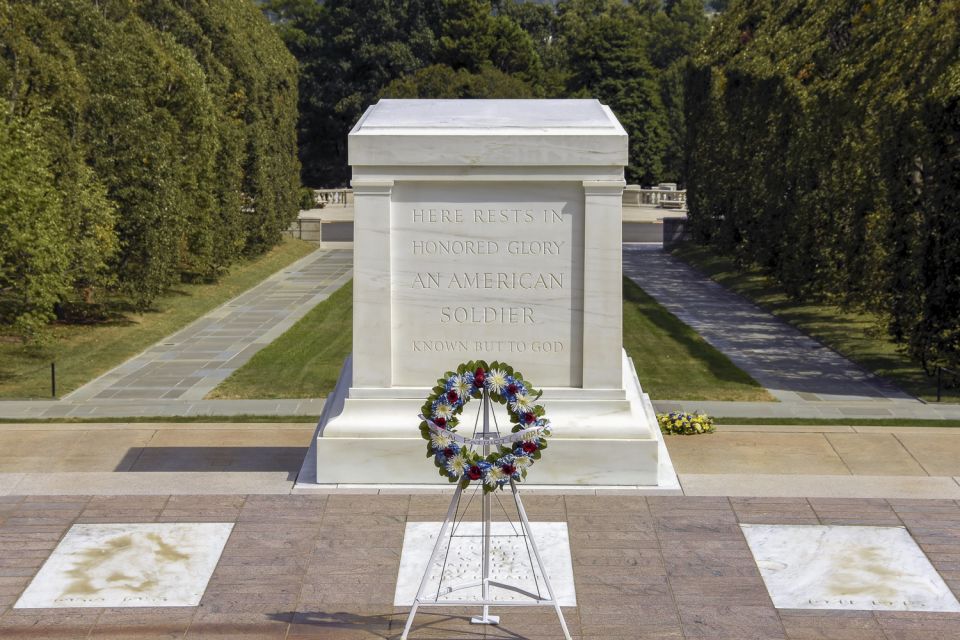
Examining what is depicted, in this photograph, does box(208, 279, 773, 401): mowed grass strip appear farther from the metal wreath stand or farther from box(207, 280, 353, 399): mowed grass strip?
the metal wreath stand

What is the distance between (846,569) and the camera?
9883 millimetres

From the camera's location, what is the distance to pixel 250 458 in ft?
44.7

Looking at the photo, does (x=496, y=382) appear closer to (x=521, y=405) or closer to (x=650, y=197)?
(x=521, y=405)

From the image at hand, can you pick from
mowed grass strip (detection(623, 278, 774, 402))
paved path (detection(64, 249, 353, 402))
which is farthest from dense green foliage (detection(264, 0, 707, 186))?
mowed grass strip (detection(623, 278, 774, 402))

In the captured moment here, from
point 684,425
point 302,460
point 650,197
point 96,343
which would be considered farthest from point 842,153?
point 650,197

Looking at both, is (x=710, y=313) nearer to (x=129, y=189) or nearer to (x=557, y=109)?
(x=129, y=189)

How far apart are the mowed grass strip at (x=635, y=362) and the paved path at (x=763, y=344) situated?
18.8 inches

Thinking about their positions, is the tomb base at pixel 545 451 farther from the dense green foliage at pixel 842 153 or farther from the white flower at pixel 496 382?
the dense green foliage at pixel 842 153

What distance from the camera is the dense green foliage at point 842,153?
70.6ft

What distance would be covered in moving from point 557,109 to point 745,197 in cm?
2713

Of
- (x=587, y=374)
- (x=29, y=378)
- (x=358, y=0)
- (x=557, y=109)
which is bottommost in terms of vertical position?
(x=29, y=378)

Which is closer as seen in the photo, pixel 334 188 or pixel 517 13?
pixel 334 188

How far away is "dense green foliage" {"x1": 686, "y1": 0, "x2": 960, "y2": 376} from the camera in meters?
21.5

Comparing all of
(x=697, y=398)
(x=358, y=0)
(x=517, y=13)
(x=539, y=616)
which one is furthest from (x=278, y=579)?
(x=517, y=13)
